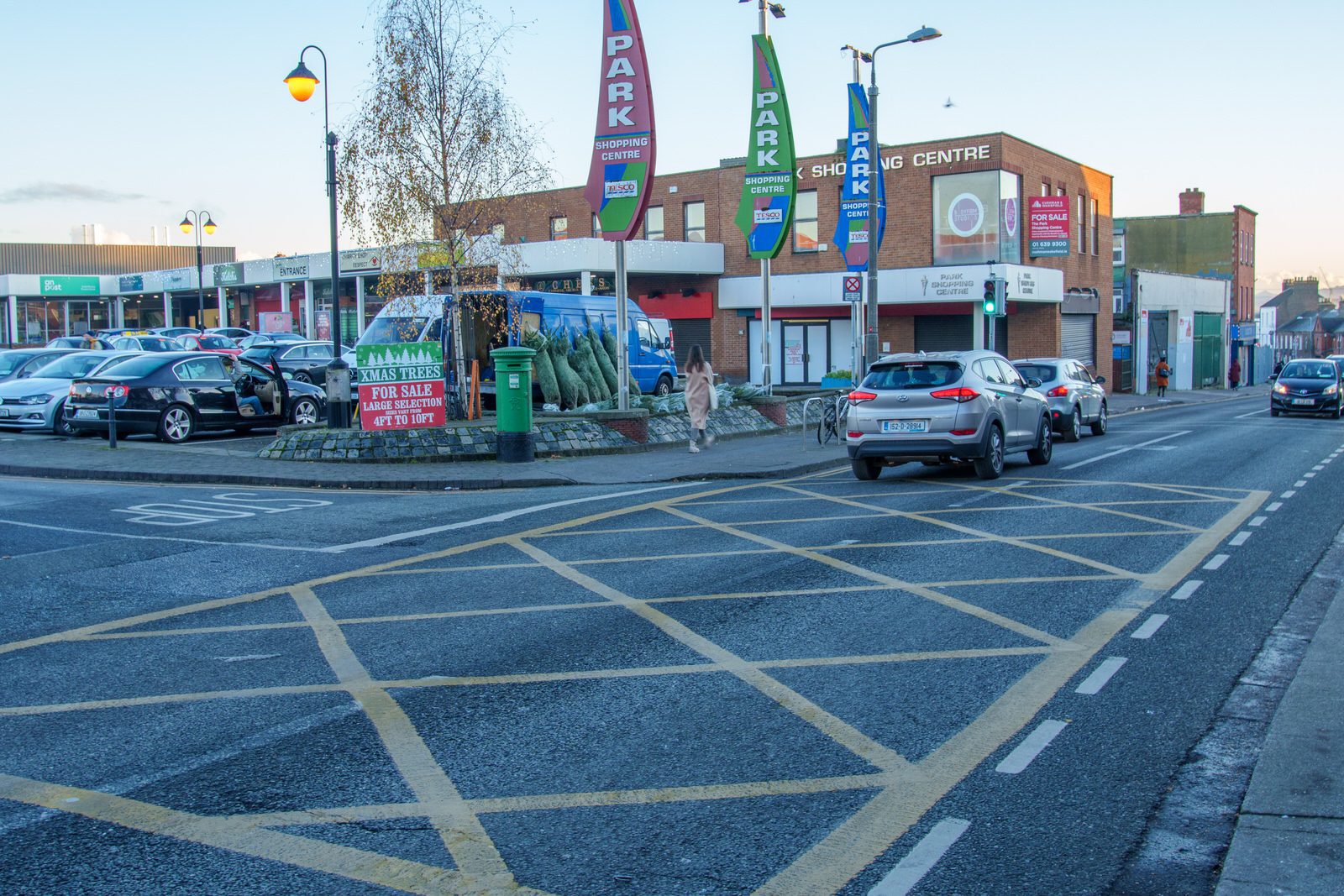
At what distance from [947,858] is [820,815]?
0.55m

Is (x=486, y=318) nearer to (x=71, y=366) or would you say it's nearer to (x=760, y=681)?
(x=71, y=366)

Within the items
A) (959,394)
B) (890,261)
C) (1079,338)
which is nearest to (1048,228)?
(890,261)

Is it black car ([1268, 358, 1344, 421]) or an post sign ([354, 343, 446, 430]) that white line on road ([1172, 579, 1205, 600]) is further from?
black car ([1268, 358, 1344, 421])

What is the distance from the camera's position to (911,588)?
340 inches

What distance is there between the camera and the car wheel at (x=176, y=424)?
2066cm

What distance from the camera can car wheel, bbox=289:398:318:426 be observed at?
2283cm

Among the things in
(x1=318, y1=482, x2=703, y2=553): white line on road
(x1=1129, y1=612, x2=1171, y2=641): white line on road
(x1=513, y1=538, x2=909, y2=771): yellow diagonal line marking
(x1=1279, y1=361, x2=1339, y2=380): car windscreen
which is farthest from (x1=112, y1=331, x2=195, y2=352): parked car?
(x1=1279, y1=361, x2=1339, y2=380): car windscreen

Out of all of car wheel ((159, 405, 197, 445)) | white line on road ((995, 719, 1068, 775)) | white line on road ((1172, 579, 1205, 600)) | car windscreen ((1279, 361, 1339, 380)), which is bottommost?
white line on road ((995, 719, 1068, 775))

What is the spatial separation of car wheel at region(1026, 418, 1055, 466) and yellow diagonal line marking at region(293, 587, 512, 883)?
12.3 meters

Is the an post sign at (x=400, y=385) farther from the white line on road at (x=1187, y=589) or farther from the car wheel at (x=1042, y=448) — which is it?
the white line on road at (x=1187, y=589)

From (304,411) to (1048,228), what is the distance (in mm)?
27044

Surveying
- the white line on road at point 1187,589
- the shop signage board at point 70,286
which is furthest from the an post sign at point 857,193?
the shop signage board at point 70,286

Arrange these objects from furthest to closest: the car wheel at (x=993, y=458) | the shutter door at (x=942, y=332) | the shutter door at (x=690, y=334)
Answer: the shutter door at (x=690, y=334) → the shutter door at (x=942, y=332) → the car wheel at (x=993, y=458)

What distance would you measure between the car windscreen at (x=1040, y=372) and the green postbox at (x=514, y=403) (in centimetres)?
1027
